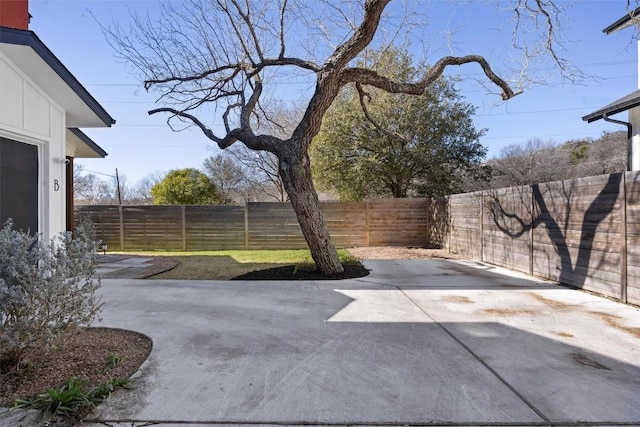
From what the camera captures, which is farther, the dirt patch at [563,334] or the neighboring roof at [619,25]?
the neighboring roof at [619,25]

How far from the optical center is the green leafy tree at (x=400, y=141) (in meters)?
13.2

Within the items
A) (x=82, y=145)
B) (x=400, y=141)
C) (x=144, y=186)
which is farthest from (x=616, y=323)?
(x=144, y=186)

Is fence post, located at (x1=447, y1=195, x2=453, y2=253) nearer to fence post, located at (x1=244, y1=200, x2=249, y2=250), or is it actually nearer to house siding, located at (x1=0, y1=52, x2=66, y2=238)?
fence post, located at (x1=244, y1=200, x2=249, y2=250)

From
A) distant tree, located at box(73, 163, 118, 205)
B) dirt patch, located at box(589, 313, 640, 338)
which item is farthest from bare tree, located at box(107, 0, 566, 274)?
distant tree, located at box(73, 163, 118, 205)

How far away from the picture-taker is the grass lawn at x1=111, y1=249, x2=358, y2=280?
26.0ft

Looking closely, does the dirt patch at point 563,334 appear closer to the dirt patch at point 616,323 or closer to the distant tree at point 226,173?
the dirt patch at point 616,323

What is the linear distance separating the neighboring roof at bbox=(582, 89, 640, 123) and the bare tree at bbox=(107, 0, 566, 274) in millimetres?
1790

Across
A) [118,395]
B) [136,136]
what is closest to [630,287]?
[118,395]

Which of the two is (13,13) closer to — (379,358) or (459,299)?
(379,358)

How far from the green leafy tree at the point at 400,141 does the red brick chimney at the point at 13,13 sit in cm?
884

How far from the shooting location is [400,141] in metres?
12.8

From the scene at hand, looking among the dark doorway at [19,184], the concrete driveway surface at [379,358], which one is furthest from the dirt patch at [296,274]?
the dark doorway at [19,184]

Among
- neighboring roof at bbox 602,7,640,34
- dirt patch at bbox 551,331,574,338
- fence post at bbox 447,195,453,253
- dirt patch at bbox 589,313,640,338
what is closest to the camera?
dirt patch at bbox 551,331,574,338

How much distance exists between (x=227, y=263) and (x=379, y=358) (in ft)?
23.2
